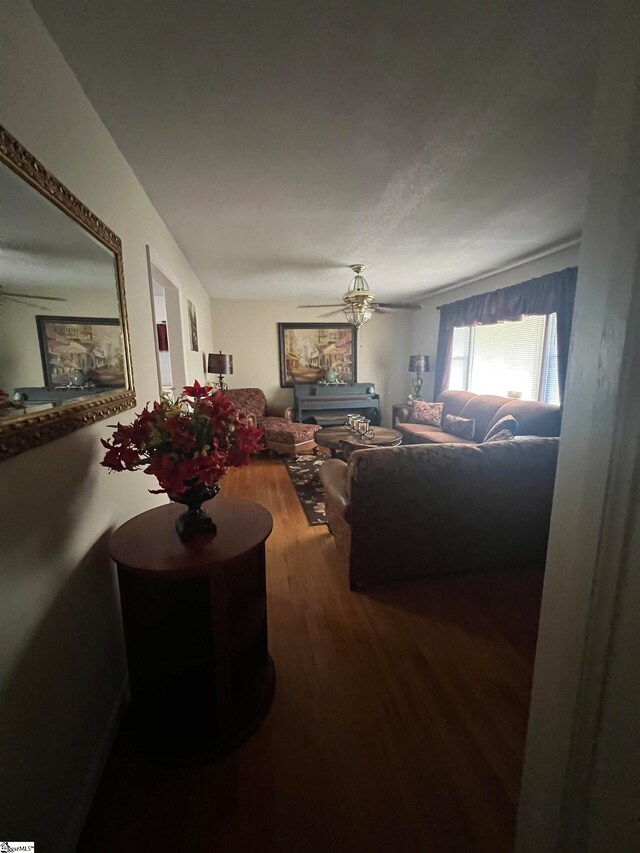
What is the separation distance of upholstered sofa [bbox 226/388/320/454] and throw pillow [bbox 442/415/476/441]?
181cm

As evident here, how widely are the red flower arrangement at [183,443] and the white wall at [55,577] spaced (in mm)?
164

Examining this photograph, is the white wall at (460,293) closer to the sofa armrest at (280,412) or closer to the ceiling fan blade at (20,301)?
the sofa armrest at (280,412)

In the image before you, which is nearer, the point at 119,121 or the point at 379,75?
the point at 379,75

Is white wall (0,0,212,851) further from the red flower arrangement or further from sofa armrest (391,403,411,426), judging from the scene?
sofa armrest (391,403,411,426)

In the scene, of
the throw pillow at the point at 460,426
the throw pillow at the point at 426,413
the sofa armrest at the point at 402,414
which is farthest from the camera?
the sofa armrest at the point at 402,414

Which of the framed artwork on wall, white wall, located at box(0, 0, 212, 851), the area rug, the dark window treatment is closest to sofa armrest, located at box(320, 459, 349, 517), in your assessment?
the area rug

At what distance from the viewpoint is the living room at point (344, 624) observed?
53 cm

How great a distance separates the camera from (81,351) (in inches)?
43.5

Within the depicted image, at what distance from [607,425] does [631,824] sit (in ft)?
2.10

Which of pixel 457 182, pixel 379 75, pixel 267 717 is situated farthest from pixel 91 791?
pixel 457 182

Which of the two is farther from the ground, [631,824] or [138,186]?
[138,186]

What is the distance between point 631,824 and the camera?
21.1 inches

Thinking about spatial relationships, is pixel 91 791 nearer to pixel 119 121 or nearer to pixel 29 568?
pixel 29 568

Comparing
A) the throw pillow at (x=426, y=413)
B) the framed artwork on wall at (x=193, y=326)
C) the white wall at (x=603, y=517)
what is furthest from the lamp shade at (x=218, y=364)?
the white wall at (x=603, y=517)
